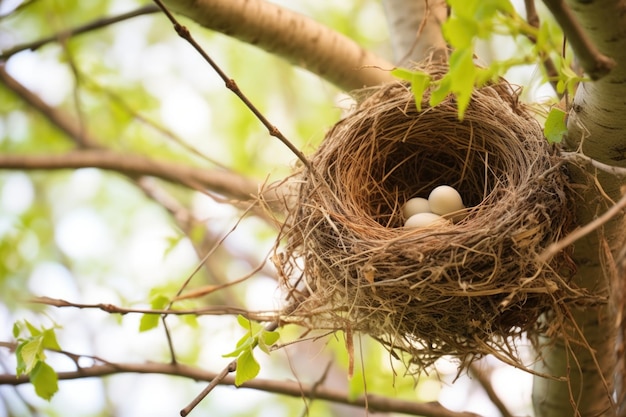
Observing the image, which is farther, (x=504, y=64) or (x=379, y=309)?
(x=379, y=309)

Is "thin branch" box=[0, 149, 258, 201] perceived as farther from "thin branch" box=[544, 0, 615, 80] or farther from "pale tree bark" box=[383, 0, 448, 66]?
"thin branch" box=[544, 0, 615, 80]

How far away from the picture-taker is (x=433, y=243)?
4.24 ft

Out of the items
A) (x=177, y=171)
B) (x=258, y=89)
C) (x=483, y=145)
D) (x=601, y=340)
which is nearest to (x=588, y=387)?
(x=601, y=340)

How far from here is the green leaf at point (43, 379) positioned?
55.0 inches

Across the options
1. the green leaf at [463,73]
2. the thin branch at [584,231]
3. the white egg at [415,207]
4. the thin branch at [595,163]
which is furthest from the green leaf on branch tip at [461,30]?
the white egg at [415,207]

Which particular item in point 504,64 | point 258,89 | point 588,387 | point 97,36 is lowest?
point 588,387

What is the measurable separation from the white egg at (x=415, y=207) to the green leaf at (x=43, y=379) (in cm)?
92

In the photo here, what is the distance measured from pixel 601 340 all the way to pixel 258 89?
9.52 ft

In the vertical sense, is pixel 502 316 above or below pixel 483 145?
below

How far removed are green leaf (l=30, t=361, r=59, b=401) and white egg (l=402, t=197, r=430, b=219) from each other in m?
0.92

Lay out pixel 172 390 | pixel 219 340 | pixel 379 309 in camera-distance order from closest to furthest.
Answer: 1. pixel 379 309
2. pixel 219 340
3. pixel 172 390

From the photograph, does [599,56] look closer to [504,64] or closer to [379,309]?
[504,64]

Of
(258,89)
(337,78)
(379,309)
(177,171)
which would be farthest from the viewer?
(258,89)

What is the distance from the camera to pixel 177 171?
2.29 meters
